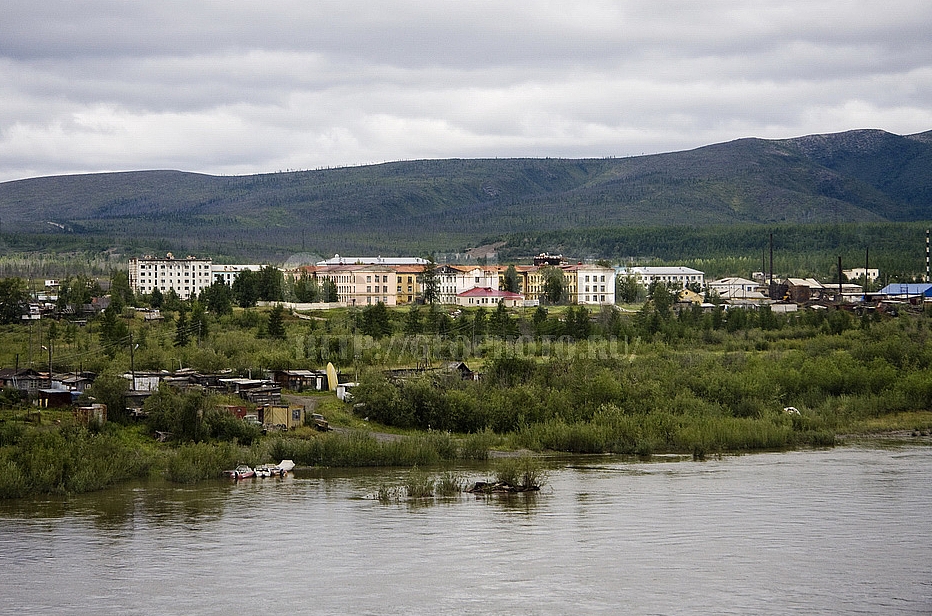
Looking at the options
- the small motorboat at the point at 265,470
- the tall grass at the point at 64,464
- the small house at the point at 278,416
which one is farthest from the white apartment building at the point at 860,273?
the tall grass at the point at 64,464

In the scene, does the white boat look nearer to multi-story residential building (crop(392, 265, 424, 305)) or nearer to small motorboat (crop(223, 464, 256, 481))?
small motorboat (crop(223, 464, 256, 481))

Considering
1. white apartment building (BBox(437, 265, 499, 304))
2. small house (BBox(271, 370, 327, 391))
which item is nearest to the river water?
small house (BBox(271, 370, 327, 391))

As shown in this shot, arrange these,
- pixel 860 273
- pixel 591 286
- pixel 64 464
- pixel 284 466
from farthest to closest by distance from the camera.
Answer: pixel 860 273 → pixel 591 286 → pixel 284 466 → pixel 64 464

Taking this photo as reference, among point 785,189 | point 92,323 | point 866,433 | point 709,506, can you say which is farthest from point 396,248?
point 709,506

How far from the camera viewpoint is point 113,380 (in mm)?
32719

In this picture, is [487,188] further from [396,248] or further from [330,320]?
[330,320]

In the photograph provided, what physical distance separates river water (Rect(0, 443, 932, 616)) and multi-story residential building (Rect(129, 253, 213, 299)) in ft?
207

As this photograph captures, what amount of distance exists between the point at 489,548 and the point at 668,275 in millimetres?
73317

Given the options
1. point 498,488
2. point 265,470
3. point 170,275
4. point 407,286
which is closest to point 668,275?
point 407,286

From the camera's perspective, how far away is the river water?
647 inches

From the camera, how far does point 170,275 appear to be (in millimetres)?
87938

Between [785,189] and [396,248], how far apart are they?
7117 centimetres

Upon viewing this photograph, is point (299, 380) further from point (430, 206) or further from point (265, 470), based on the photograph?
point (430, 206)

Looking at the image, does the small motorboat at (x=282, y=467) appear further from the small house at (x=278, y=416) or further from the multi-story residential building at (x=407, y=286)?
the multi-story residential building at (x=407, y=286)
